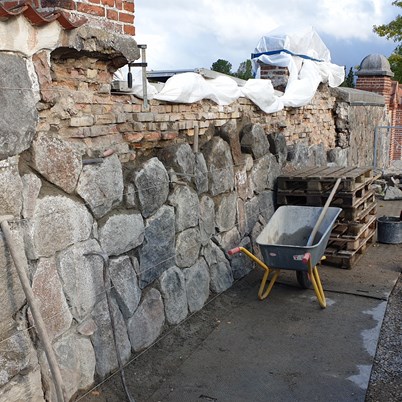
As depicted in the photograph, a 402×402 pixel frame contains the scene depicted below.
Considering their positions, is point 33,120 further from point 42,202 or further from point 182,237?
point 182,237

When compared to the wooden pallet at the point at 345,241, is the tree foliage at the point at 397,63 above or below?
above

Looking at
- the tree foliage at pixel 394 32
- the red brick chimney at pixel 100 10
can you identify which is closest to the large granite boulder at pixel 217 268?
the red brick chimney at pixel 100 10

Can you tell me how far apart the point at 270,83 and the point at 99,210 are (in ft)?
12.8

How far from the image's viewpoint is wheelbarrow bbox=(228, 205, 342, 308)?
5273 millimetres

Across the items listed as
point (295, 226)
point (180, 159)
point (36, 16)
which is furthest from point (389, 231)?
point (36, 16)

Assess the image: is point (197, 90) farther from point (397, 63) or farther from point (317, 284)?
point (397, 63)

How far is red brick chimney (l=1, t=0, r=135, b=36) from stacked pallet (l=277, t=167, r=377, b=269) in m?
3.39

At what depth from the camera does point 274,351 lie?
184 inches

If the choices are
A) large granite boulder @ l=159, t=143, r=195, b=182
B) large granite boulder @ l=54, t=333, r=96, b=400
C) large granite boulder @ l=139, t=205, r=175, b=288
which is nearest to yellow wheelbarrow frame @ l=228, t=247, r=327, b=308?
A: large granite boulder @ l=139, t=205, r=175, b=288

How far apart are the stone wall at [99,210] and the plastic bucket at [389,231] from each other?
8.70 feet

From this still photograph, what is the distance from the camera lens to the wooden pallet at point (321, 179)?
673 centimetres

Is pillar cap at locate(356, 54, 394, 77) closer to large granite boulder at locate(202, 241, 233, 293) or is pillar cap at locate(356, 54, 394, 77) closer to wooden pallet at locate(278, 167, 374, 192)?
wooden pallet at locate(278, 167, 374, 192)

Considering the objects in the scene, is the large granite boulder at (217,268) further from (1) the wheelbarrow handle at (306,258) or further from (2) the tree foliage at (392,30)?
(2) the tree foliage at (392,30)

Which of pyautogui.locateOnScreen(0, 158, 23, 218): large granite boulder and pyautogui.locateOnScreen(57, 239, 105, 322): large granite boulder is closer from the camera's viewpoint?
pyautogui.locateOnScreen(0, 158, 23, 218): large granite boulder
